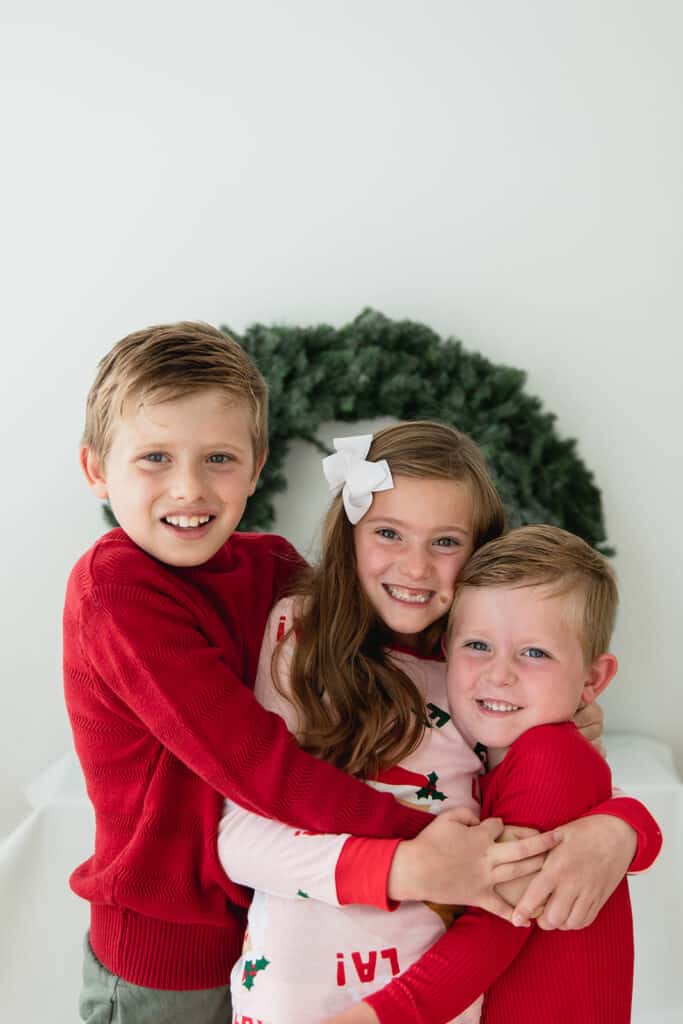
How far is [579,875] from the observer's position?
1.13 m

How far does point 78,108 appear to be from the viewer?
8.45 feet

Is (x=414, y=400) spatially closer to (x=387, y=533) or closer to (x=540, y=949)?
(x=387, y=533)

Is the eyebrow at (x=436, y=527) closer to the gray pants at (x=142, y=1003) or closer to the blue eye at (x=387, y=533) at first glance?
the blue eye at (x=387, y=533)

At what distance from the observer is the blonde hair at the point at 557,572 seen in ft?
4.13

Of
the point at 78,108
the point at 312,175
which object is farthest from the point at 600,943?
the point at 78,108

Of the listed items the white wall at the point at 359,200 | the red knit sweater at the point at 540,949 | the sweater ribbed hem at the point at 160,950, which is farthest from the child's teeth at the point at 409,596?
the white wall at the point at 359,200

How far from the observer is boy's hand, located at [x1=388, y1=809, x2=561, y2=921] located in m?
1.10

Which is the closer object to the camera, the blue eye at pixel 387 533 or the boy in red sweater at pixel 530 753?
the boy in red sweater at pixel 530 753

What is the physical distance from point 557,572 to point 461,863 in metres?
0.37

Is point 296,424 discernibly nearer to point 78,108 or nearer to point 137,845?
point 78,108

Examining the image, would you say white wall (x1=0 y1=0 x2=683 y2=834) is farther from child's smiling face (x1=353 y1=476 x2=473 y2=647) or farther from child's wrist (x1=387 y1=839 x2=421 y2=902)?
child's wrist (x1=387 y1=839 x2=421 y2=902)

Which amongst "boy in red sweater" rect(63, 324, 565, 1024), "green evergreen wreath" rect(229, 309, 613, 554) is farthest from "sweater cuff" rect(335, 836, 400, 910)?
"green evergreen wreath" rect(229, 309, 613, 554)

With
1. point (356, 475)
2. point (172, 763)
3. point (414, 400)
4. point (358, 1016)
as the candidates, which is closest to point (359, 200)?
point (414, 400)

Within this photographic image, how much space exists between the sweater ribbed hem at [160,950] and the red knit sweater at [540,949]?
10.2 inches
